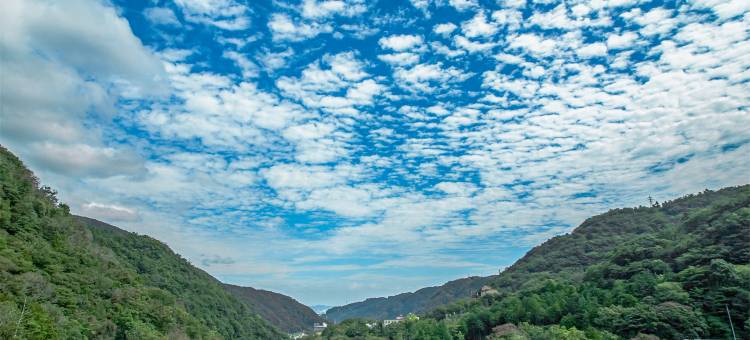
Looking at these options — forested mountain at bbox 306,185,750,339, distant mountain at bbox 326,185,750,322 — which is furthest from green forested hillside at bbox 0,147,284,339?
distant mountain at bbox 326,185,750,322

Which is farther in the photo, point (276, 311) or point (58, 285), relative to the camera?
point (276, 311)

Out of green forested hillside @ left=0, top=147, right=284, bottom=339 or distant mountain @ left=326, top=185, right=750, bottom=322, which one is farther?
distant mountain @ left=326, top=185, right=750, bottom=322

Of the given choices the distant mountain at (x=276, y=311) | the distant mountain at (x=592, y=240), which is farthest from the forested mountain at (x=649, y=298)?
the distant mountain at (x=276, y=311)

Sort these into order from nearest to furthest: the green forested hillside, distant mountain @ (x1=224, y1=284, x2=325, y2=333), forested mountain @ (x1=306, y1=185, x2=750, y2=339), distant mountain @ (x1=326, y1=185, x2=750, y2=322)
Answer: the green forested hillside
forested mountain @ (x1=306, y1=185, x2=750, y2=339)
distant mountain @ (x1=326, y1=185, x2=750, y2=322)
distant mountain @ (x1=224, y1=284, x2=325, y2=333)

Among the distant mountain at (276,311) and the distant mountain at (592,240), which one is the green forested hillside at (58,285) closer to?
the distant mountain at (592,240)

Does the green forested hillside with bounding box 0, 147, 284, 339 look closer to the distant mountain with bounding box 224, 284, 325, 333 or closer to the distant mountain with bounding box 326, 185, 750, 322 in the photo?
the distant mountain with bounding box 326, 185, 750, 322

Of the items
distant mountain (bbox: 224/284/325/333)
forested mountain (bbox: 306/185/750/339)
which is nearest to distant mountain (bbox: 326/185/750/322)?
forested mountain (bbox: 306/185/750/339)

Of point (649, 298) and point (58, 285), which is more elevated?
point (58, 285)

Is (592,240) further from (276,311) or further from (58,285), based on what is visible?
(276,311)

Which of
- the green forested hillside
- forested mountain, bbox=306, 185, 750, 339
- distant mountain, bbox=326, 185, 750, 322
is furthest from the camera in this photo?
distant mountain, bbox=326, 185, 750, 322

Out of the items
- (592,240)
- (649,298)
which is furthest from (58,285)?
(592,240)

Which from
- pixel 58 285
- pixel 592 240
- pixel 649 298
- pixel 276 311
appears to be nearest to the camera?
pixel 58 285

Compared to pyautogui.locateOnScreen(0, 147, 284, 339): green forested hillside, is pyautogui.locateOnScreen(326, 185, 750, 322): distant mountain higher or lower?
higher

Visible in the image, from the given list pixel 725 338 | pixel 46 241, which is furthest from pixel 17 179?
pixel 725 338
